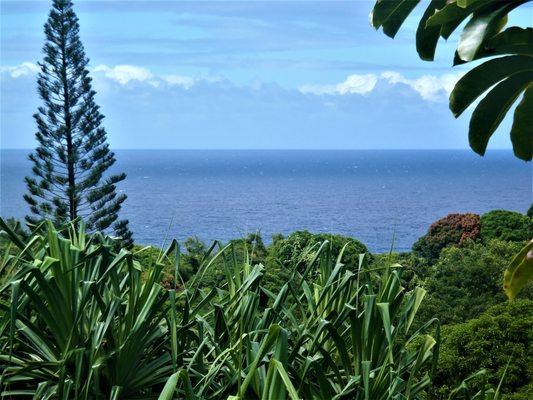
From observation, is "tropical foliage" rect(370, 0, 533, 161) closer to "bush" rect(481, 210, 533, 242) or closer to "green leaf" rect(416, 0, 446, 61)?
"green leaf" rect(416, 0, 446, 61)

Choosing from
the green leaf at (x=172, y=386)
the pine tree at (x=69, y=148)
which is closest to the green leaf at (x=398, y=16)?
the green leaf at (x=172, y=386)

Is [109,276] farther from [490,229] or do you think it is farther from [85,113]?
[490,229]

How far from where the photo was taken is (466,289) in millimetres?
8250

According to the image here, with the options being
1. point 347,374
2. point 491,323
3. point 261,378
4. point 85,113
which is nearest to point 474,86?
point 347,374

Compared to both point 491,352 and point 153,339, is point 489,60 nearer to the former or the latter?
point 153,339

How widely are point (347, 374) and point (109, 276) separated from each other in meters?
0.96

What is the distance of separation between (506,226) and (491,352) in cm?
1220

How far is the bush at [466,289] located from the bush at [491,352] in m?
1.60

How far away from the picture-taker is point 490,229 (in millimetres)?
17641

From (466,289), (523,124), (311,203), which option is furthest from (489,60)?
(311,203)

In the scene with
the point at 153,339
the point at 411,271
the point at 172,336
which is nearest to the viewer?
the point at 172,336

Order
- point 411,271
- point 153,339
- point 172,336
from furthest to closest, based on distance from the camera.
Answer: point 411,271
point 153,339
point 172,336

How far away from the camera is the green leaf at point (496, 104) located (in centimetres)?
364

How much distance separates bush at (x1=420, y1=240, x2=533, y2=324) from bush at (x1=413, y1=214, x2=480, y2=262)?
8.83m
